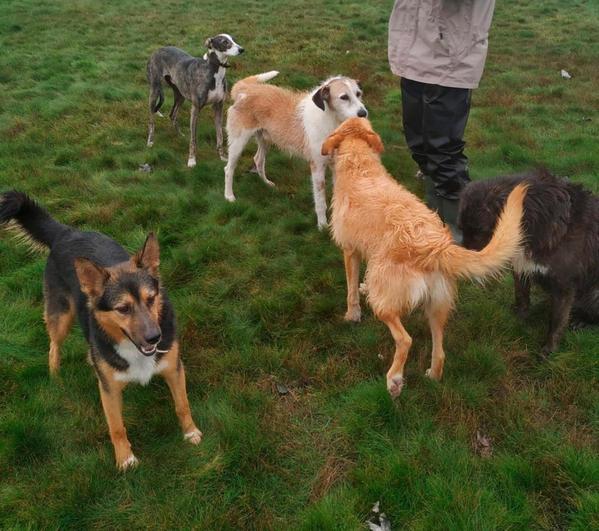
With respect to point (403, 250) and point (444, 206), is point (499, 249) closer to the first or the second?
point (403, 250)

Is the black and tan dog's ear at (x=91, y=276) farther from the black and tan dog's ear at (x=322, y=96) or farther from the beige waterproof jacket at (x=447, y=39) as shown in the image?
the black and tan dog's ear at (x=322, y=96)

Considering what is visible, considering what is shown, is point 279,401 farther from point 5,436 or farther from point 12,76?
point 12,76

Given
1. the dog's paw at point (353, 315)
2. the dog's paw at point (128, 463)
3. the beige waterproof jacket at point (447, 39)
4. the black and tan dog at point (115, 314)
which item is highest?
the beige waterproof jacket at point (447, 39)

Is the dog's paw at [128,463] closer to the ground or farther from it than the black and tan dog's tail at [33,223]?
closer to the ground

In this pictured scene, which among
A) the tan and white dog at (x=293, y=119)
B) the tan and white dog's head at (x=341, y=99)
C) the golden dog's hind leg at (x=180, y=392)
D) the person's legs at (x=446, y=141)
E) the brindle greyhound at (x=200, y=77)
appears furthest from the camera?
the brindle greyhound at (x=200, y=77)

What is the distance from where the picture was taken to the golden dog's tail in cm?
255

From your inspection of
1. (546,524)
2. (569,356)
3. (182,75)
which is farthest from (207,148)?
(546,524)

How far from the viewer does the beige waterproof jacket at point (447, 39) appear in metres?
4.08

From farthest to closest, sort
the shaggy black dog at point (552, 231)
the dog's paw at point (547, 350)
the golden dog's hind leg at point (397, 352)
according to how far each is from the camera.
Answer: the dog's paw at point (547, 350), the shaggy black dog at point (552, 231), the golden dog's hind leg at point (397, 352)

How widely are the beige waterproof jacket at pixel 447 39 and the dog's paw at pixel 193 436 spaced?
3.52 metres

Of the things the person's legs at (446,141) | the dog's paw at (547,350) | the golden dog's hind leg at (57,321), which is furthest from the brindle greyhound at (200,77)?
the dog's paw at (547,350)

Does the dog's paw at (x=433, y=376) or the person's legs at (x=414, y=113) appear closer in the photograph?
the dog's paw at (x=433, y=376)

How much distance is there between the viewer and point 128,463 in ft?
9.46

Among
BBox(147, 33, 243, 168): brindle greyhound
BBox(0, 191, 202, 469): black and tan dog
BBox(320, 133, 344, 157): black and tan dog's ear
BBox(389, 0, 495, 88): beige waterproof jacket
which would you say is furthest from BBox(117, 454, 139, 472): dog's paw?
BBox(147, 33, 243, 168): brindle greyhound
